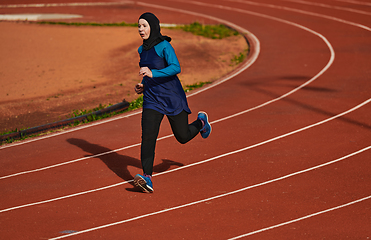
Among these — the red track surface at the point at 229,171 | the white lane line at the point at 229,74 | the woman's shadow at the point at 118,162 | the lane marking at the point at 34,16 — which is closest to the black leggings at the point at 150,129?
the red track surface at the point at 229,171

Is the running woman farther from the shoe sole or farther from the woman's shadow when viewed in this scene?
the woman's shadow

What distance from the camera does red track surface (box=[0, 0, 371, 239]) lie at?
17.6 ft

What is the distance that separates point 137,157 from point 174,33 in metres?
10.8

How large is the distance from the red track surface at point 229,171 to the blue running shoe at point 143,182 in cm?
20

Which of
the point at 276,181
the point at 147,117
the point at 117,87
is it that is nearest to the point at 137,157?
the point at 147,117

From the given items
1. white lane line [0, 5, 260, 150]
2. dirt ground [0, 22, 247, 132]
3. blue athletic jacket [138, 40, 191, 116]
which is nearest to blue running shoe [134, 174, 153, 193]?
blue athletic jacket [138, 40, 191, 116]

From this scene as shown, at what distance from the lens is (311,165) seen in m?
6.84

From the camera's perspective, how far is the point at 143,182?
5.88 metres

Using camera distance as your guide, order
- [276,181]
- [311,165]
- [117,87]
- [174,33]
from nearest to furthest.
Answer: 1. [276,181]
2. [311,165]
3. [117,87]
4. [174,33]

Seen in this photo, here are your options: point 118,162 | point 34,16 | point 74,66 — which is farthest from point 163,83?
point 34,16

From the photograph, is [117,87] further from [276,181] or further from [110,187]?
[276,181]

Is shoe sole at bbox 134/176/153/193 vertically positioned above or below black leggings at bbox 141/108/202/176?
below

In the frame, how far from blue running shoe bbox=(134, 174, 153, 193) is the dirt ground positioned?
4590 millimetres

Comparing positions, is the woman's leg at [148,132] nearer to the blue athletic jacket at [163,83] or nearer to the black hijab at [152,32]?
the blue athletic jacket at [163,83]
